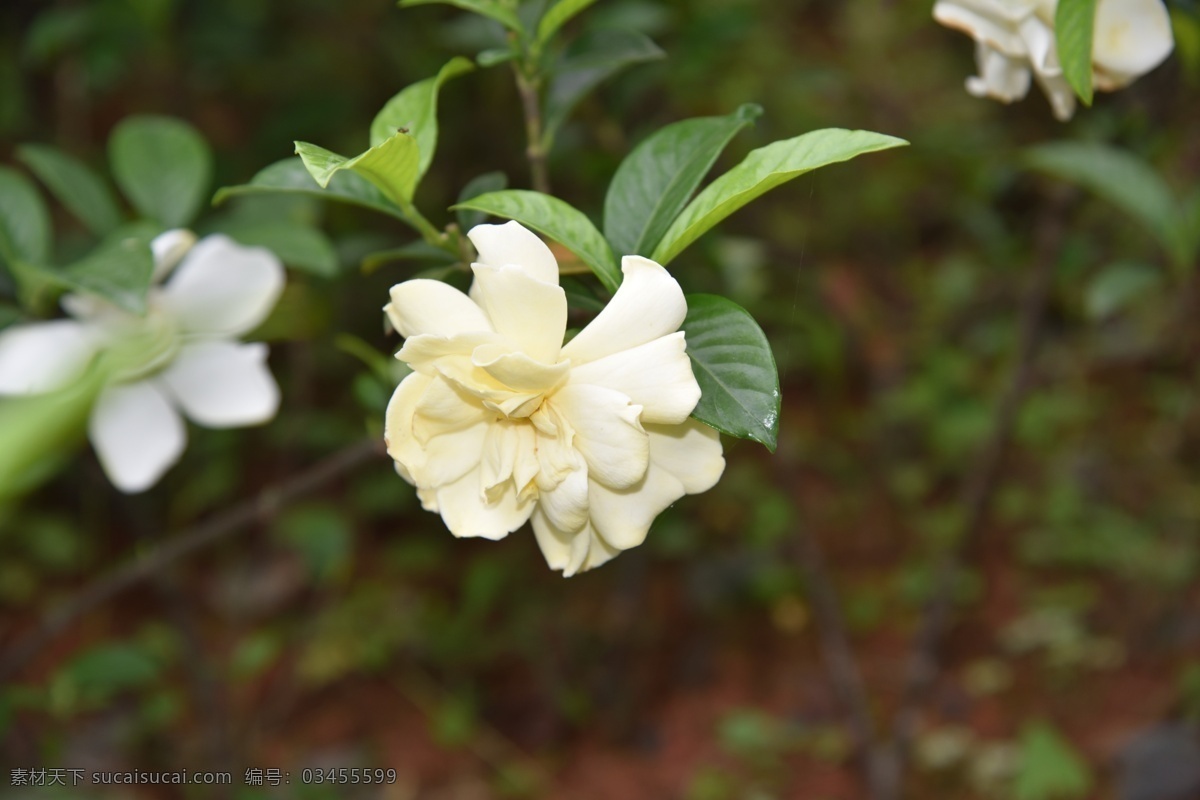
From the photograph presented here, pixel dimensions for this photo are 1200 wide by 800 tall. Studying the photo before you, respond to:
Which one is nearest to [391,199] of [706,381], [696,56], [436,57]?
[706,381]

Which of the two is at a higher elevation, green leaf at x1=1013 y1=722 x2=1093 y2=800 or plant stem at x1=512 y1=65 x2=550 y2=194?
plant stem at x1=512 y1=65 x2=550 y2=194

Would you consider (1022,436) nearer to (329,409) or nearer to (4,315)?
(329,409)

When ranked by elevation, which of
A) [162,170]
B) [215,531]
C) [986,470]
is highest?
[162,170]

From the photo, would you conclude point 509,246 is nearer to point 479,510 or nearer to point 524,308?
point 524,308

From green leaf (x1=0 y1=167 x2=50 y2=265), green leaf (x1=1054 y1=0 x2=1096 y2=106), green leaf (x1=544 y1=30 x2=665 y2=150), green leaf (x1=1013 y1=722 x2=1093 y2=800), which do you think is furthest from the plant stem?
green leaf (x1=1013 y1=722 x2=1093 y2=800)

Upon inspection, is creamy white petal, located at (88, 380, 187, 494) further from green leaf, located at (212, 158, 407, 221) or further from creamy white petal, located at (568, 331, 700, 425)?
creamy white petal, located at (568, 331, 700, 425)

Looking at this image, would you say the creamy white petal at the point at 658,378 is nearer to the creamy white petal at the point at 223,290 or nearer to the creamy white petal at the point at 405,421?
A: the creamy white petal at the point at 405,421

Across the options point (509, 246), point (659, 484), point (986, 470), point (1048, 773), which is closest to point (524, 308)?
point (509, 246)

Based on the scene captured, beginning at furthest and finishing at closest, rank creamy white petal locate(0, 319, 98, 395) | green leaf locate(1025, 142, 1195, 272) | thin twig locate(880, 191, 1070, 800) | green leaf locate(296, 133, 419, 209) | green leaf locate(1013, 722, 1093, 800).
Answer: green leaf locate(1013, 722, 1093, 800) → thin twig locate(880, 191, 1070, 800) → green leaf locate(1025, 142, 1195, 272) → creamy white petal locate(0, 319, 98, 395) → green leaf locate(296, 133, 419, 209)
